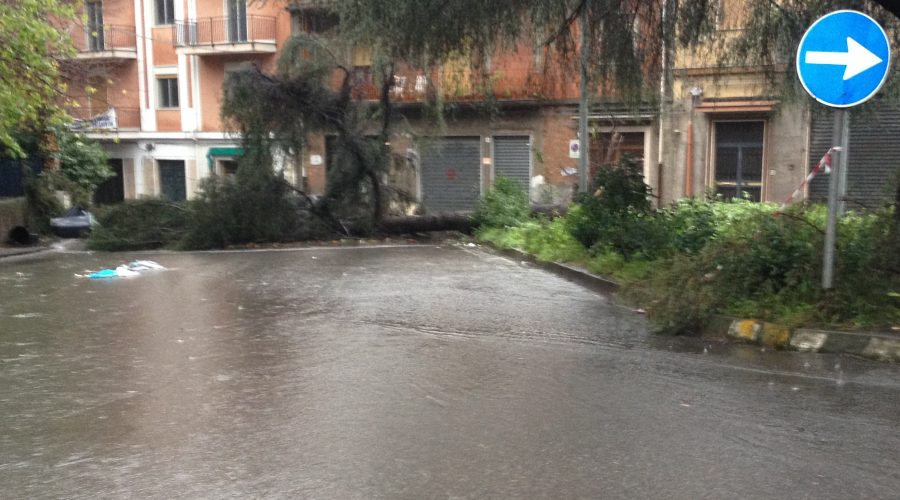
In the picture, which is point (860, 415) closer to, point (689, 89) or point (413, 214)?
point (413, 214)

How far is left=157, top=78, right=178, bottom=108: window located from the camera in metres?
36.9

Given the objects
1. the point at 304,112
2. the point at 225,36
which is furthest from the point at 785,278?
the point at 225,36

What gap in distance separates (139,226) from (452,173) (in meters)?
13.1

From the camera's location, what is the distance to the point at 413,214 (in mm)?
22203

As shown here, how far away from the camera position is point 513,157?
1176 inches

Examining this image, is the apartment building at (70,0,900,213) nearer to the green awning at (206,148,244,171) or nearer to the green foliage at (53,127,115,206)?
the green awning at (206,148,244,171)

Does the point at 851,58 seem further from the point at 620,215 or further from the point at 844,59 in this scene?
the point at 620,215

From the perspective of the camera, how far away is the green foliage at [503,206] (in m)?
20.1

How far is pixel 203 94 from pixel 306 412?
1260 inches

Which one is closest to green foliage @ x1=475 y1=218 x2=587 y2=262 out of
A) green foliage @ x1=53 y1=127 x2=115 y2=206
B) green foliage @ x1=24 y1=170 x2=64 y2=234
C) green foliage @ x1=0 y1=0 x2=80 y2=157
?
green foliage @ x1=0 y1=0 x2=80 y2=157

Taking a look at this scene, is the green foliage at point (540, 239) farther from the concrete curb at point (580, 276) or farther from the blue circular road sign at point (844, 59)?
the blue circular road sign at point (844, 59)

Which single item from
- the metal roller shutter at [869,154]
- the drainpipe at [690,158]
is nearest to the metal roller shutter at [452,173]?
the drainpipe at [690,158]

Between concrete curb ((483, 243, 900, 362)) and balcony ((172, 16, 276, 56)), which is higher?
balcony ((172, 16, 276, 56))

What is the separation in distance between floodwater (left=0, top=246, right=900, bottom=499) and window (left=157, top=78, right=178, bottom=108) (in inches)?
1090
